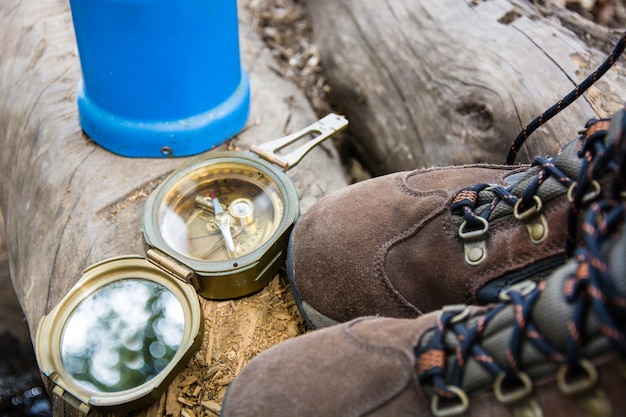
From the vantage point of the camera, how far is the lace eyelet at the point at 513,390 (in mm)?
865

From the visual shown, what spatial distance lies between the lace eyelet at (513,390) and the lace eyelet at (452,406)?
0.16 ft

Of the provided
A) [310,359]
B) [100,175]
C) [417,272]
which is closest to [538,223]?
[417,272]

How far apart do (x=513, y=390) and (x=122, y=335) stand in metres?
0.83

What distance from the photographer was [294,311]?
1.50 m

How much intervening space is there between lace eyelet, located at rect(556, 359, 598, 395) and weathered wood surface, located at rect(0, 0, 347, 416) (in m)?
0.74

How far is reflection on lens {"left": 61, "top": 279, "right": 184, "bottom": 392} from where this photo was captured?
4.08 ft

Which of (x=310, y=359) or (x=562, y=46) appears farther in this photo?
(x=562, y=46)

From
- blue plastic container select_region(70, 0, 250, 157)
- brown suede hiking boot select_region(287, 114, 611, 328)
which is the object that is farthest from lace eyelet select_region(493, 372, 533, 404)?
blue plastic container select_region(70, 0, 250, 157)

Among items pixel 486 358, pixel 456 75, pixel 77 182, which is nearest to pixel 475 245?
pixel 486 358

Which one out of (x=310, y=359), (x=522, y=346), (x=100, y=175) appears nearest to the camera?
(x=522, y=346)

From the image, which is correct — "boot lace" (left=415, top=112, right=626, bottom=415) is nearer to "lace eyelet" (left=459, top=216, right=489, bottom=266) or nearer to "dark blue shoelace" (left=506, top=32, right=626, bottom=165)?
"lace eyelet" (left=459, top=216, right=489, bottom=266)

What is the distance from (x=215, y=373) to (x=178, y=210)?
0.45 m

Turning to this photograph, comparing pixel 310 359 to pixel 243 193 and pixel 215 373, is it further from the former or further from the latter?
pixel 243 193

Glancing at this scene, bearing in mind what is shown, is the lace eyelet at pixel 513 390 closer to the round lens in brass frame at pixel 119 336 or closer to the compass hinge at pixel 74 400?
the round lens in brass frame at pixel 119 336
